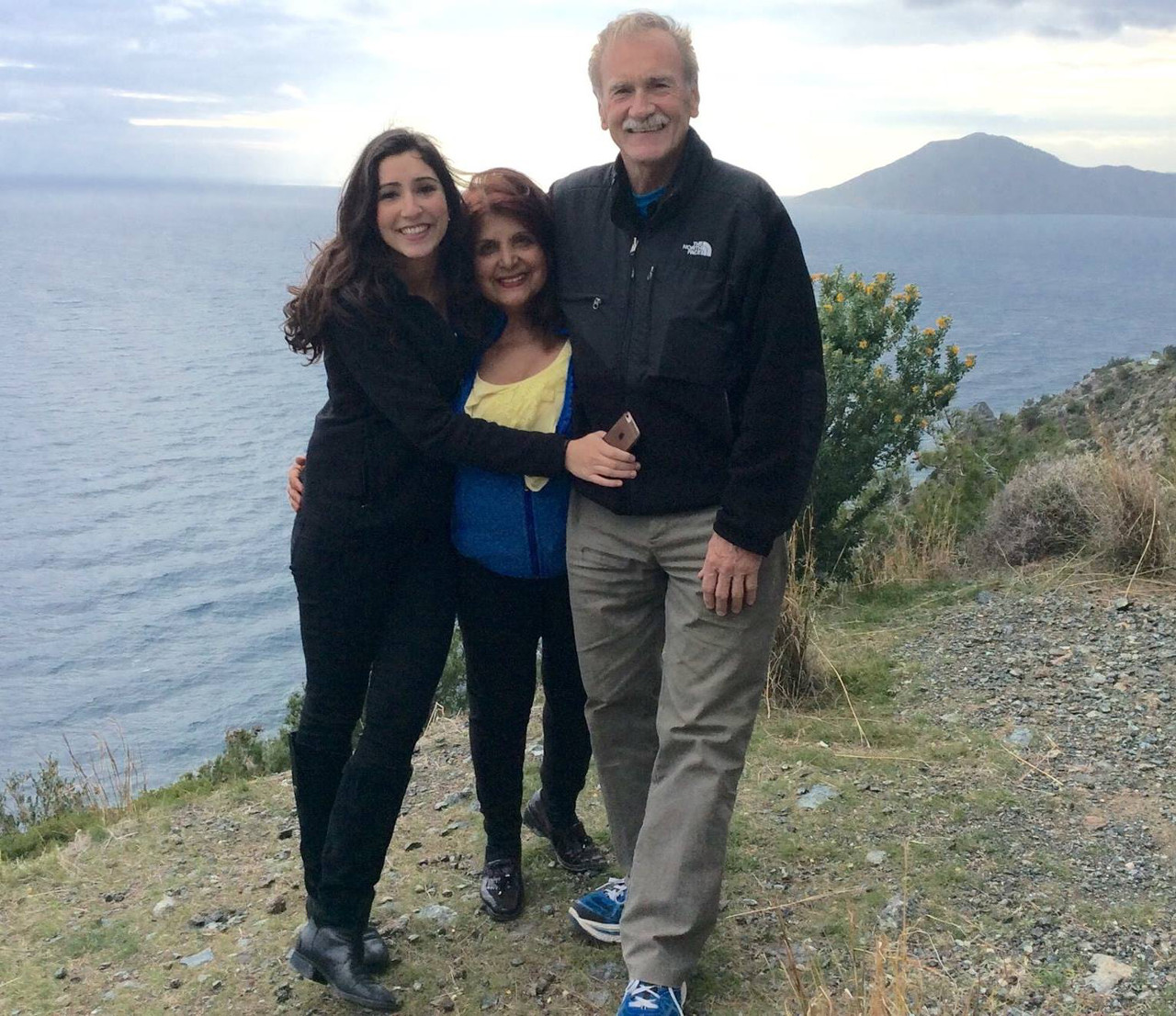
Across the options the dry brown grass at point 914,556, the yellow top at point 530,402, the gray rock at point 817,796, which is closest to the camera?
the yellow top at point 530,402

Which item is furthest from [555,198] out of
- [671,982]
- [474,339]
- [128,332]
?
[128,332]

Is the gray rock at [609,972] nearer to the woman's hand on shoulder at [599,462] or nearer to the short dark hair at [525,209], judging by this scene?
the woman's hand on shoulder at [599,462]

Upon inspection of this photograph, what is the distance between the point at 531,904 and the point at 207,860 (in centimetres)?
159

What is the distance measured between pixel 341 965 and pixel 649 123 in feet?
7.89

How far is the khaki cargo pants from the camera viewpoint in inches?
116

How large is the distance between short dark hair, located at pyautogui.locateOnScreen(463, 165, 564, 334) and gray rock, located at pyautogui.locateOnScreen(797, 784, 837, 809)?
6.89 feet

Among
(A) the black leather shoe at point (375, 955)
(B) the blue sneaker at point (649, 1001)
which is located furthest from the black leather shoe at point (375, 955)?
(B) the blue sneaker at point (649, 1001)

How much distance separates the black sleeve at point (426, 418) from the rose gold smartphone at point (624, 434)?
151 millimetres

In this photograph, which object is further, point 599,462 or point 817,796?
point 817,796

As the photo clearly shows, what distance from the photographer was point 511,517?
3.21m

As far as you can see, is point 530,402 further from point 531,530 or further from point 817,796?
point 817,796

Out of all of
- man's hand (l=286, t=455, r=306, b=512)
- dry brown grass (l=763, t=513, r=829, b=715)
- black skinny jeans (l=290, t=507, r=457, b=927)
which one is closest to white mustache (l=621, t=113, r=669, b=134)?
black skinny jeans (l=290, t=507, r=457, b=927)

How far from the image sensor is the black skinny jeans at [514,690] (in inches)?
132

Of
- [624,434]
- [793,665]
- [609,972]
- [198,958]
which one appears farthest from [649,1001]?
[793,665]
